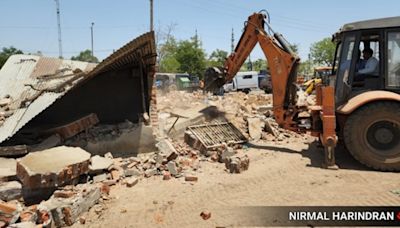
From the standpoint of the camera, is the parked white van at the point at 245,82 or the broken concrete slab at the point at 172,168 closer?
the broken concrete slab at the point at 172,168

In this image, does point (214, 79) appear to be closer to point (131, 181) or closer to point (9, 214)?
point (131, 181)

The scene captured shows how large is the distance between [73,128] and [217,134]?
3.36 meters

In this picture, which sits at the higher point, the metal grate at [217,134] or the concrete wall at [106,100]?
the concrete wall at [106,100]

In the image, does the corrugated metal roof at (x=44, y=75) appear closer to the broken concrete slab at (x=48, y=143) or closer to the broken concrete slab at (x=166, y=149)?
the broken concrete slab at (x=48, y=143)

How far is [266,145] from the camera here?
28.5 ft

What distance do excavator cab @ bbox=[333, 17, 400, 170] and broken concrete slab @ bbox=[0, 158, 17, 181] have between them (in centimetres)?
579

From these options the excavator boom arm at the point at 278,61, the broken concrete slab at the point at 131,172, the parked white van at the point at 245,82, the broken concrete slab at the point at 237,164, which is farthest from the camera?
the parked white van at the point at 245,82

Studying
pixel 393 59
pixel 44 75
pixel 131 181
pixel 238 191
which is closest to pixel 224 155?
pixel 238 191

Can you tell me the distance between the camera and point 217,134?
8.67 meters

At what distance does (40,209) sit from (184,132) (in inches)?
182

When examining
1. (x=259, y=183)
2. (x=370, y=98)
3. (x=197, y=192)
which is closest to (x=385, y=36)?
(x=370, y=98)

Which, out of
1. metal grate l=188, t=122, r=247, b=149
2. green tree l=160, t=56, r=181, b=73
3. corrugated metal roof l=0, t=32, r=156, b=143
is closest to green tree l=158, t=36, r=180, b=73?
green tree l=160, t=56, r=181, b=73

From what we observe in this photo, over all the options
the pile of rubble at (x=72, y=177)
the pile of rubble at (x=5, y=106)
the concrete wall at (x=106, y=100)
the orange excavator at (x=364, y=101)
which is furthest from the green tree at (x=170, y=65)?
the orange excavator at (x=364, y=101)

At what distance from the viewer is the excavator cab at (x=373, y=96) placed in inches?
242
